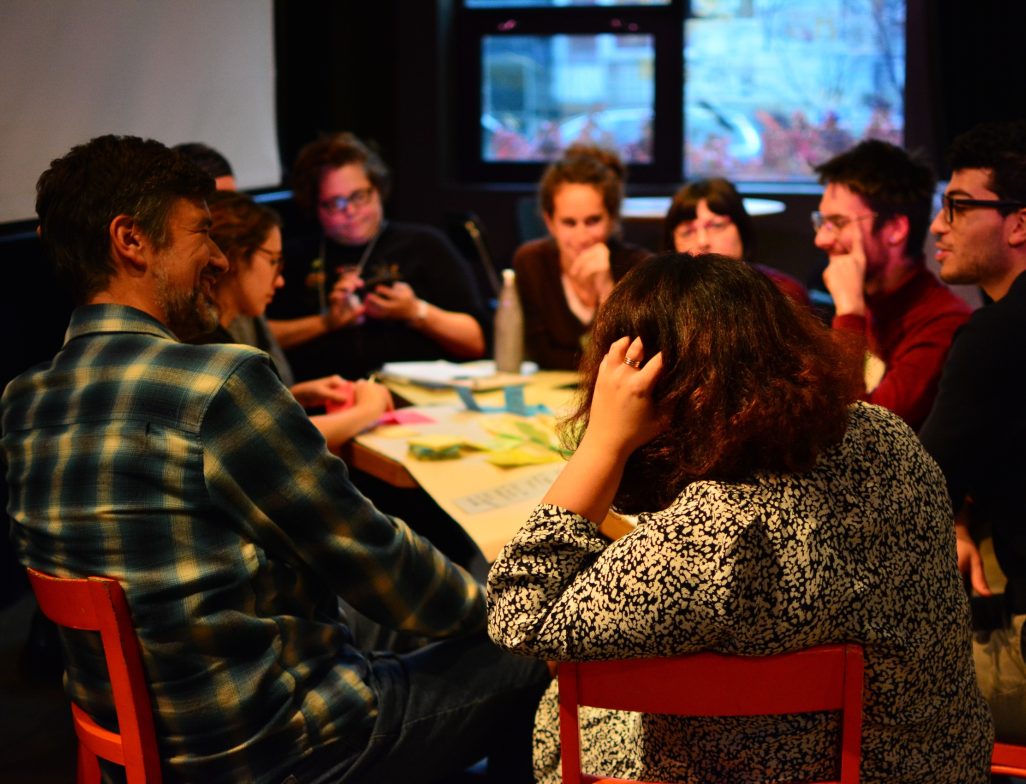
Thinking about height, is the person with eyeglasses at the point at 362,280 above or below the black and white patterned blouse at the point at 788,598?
above

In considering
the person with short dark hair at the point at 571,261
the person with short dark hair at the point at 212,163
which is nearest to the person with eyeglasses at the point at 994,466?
the person with short dark hair at the point at 571,261

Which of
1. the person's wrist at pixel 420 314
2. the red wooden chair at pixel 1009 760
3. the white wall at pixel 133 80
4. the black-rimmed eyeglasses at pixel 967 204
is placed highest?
the white wall at pixel 133 80

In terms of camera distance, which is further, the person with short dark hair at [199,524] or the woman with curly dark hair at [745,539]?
the person with short dark hair at [199,524]

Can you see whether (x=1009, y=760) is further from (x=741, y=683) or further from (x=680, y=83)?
(x=680, y=83)

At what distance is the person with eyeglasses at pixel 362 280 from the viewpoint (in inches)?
132

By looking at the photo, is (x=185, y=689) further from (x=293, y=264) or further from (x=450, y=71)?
(x=450, y=71)

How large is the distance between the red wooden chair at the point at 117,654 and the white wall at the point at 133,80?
5.93 feet

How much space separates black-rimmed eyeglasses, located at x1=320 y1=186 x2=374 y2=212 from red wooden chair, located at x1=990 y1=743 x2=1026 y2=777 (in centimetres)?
239

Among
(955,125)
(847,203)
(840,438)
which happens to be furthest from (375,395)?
(955,125)

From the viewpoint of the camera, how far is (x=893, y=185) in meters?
2.58

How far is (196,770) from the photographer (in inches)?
59.5

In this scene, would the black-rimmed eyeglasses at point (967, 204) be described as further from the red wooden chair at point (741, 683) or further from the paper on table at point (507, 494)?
the red wooden chair at point (741, 683)

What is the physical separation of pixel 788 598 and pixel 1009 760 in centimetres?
Answer: 74

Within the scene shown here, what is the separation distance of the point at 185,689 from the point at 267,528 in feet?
0.77
